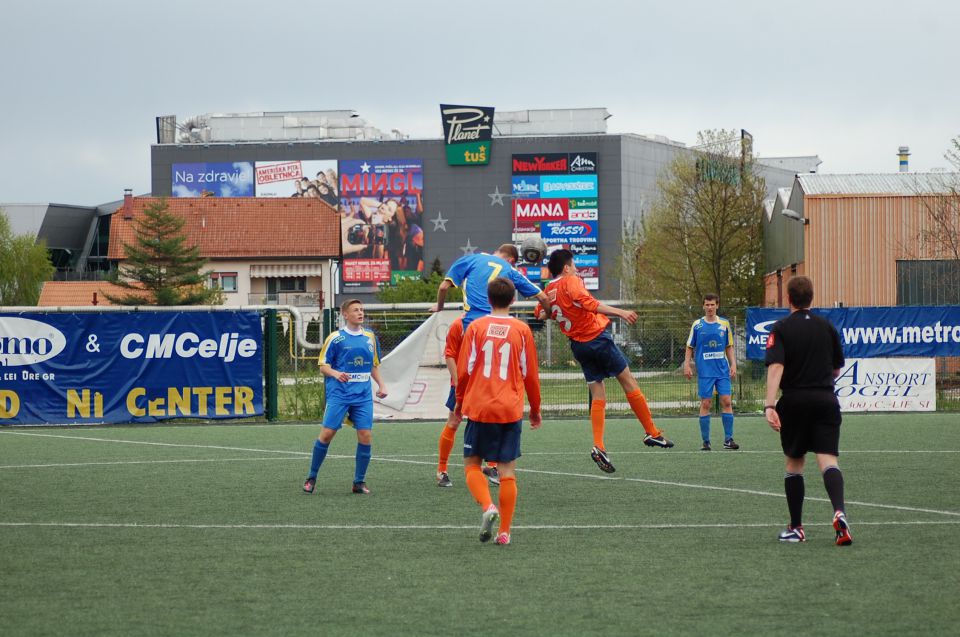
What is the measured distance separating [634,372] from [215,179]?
9036cm

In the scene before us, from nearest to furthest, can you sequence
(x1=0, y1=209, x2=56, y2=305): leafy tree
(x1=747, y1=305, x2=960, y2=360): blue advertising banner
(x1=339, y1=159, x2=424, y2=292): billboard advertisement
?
(x1=747, y1=305, x2=960, y2=360): blue advertising banner < (x1=0, y1=209, x2=56, y2=305): leafy tree < (x1=339, y1=159, x2=424, y2=292): billboard advertisement

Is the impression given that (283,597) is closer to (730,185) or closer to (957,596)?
(957,596)

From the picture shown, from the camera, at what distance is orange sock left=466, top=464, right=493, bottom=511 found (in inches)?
329

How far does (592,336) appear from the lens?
1188 cm

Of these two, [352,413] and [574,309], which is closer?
[352,413]

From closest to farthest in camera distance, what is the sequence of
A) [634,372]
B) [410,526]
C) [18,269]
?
[410,526] → [634,372] → [18,269]

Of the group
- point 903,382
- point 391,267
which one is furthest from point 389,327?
point 391,267

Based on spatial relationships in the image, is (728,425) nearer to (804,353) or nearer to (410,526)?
(410,526)

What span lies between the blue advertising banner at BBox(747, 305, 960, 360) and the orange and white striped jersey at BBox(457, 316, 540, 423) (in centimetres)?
1519

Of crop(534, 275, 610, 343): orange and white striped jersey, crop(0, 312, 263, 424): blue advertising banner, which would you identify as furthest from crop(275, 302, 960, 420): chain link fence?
crop(534, 275, 610, 343): orange and white striped jersey

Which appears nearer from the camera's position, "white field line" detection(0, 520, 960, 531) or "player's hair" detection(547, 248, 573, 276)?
"white field line" detection(0, 520, 960, 531)

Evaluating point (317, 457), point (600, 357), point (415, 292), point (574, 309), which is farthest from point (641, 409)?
point (415, 292)

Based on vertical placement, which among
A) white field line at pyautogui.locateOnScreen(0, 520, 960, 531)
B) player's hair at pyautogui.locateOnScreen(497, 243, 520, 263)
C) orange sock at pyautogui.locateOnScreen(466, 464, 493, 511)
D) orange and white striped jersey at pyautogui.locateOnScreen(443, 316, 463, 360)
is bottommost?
white field line at pyautogui.locateOnScreen(0, 520, 960, 531)

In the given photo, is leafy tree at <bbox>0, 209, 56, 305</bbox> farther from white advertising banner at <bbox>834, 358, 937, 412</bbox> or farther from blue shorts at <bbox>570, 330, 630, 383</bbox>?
blue shorts at <bbox>570, 330, 630, 383</bbox>
